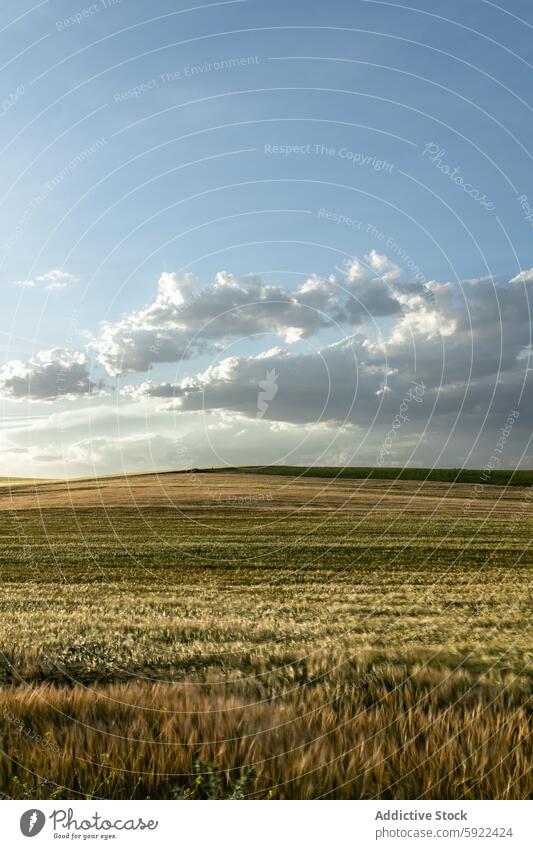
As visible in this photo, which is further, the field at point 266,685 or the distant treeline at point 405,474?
the distant treeline at point 405,474

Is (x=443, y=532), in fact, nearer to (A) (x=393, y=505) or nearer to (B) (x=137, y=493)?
(A) (x=393, y=505)

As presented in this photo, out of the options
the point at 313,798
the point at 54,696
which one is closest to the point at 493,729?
the point at 313,798

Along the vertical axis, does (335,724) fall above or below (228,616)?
above

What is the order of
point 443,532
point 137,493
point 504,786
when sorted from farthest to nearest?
point 137,493, point 443,532, point 504,786

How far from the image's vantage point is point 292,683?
7125mm

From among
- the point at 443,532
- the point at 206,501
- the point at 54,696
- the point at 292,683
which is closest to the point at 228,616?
the point at 292,683

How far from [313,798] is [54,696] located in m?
2.84

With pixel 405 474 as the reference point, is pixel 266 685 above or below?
above

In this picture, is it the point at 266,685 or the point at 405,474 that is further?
the point at 405,474

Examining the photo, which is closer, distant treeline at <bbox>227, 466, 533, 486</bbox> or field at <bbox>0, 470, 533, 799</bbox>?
field at <bbox>0, 470, 533, 799</bbox>

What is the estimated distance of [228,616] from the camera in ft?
43.5

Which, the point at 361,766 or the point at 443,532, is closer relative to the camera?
the point at 361,766
